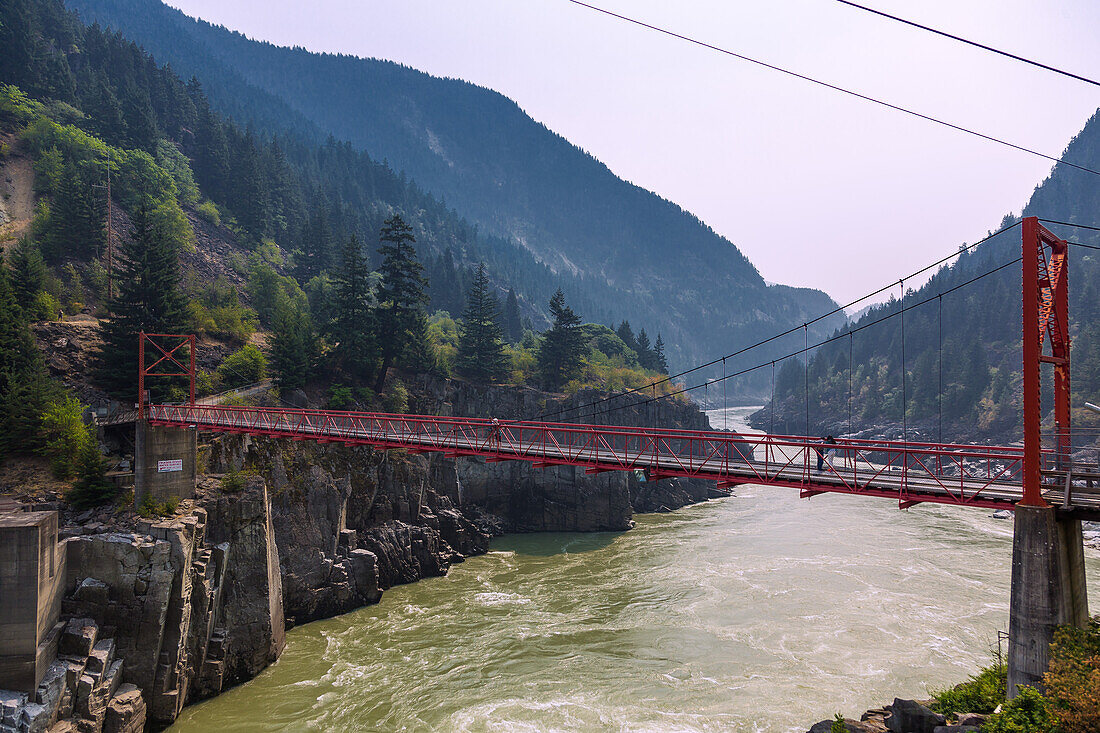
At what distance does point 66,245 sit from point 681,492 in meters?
59.4

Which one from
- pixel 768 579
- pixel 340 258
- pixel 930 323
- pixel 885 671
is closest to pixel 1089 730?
pixel 885 671

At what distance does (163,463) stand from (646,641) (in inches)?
882

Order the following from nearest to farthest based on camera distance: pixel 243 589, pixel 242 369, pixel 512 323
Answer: pixel 243 589 < pixel 242 369 < pixel 512 323

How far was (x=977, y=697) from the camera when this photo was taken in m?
15.2

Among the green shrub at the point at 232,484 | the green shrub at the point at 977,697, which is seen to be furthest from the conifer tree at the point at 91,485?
the green shrub at the point at 977,697

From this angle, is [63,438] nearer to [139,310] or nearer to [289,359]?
[139,310]

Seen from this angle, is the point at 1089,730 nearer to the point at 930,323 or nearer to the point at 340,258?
the point at 340,258

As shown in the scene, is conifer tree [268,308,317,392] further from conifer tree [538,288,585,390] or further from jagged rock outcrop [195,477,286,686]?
conifer tree [538,288,585,390]

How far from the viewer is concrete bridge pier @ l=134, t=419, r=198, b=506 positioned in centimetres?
2266

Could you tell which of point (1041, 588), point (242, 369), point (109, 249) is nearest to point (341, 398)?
point (242, 369)

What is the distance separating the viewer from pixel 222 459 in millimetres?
26578

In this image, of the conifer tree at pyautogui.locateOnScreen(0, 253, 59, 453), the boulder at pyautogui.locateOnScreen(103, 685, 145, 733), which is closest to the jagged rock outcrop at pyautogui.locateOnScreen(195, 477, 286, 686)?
the boulder at pyautogui.locateOnScreen(103, 685, 145, 733)

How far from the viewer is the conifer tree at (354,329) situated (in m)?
46.7

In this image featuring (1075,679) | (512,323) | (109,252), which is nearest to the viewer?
(1075,679)
